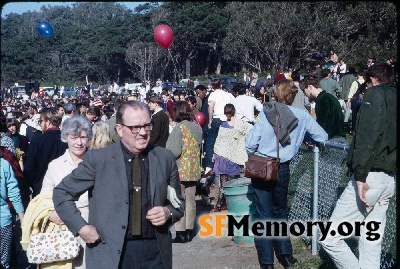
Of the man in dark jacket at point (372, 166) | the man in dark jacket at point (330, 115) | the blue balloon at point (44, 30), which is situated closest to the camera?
the man in dark jacket at point (372, 166)

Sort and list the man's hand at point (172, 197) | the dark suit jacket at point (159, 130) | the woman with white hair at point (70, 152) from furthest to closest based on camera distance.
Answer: the dark suit jacket at point (159, 130) → the woman with white hair at point (70, 152) → the man's hand at point (172, 197)

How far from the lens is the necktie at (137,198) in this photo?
345 cm

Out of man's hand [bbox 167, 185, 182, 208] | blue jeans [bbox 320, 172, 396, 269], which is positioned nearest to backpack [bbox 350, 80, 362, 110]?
blue jeans [bbox 320, 172, 396, 269]

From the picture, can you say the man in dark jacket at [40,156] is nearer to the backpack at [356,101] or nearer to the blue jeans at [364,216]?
the blue jeans at [364,216]

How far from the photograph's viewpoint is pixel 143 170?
3535mm

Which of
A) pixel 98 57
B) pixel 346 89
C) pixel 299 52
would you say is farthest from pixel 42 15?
pixel 346 89

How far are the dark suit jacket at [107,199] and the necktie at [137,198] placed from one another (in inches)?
2.3

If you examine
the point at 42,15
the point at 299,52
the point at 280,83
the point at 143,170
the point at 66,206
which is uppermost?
the point at 42,15

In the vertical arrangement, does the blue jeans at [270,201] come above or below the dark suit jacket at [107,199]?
below

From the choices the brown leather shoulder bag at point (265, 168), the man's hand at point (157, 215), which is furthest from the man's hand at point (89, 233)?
the brown leather shoulder bag at point (265, 168)

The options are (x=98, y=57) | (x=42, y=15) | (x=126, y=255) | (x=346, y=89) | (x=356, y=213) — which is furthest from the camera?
(x=42, y=15)

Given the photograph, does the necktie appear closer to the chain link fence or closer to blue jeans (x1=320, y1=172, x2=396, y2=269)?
blue jeans (x1=320, y1=172, x2=396, y2=269)

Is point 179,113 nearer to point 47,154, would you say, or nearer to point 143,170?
point 47,154

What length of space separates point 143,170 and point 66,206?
55 cm
